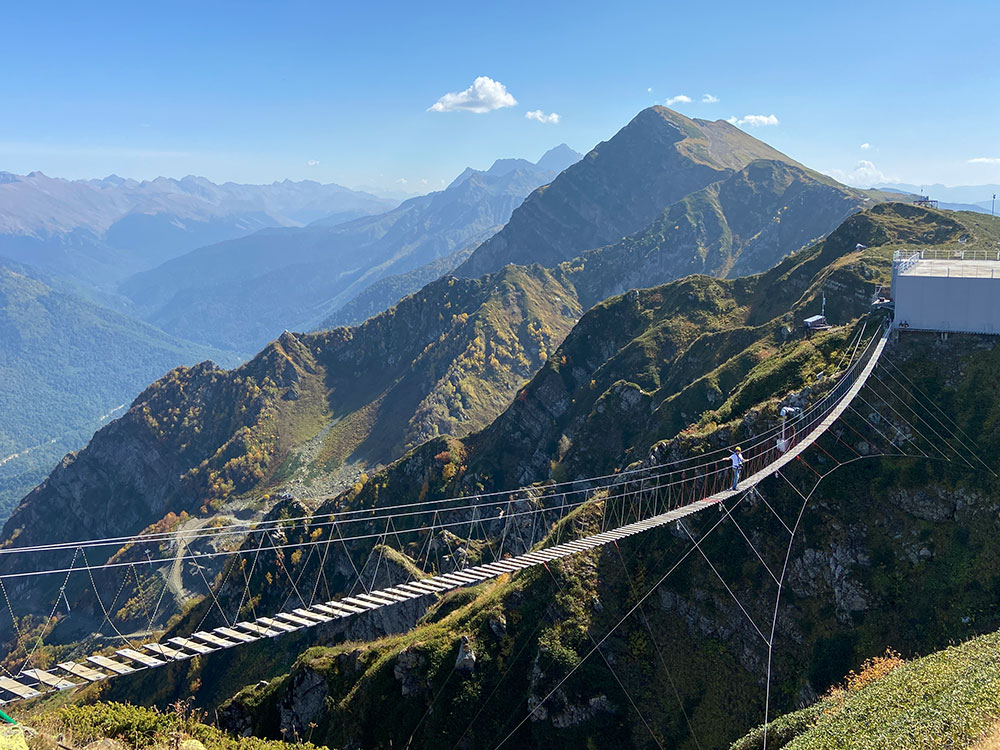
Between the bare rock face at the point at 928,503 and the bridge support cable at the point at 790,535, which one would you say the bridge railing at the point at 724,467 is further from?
the bare rock face at the point at 928,503

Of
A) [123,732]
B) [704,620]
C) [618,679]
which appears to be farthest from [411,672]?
[704,620]

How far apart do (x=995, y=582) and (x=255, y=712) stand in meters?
50.1

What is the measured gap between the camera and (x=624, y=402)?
95.9 m

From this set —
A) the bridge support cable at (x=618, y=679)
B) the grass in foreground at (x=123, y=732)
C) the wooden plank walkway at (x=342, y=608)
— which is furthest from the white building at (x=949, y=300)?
the grass in foreground at (x=123, y=732)

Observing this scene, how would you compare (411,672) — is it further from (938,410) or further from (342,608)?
(938,410)

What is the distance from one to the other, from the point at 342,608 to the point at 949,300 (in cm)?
5033

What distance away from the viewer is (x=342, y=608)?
3631cm

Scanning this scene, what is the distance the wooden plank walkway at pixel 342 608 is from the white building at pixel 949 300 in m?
3.23

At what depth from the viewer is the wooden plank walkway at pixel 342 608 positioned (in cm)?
3012

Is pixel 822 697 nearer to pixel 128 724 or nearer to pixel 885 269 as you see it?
pixel 128 724

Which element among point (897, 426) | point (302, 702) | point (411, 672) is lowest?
point (302, 702)

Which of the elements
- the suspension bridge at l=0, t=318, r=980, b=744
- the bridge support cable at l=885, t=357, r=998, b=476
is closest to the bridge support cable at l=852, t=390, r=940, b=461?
the suspension bridge at l=0, t=318, r=980, b=744

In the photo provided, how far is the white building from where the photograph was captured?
49469 mm

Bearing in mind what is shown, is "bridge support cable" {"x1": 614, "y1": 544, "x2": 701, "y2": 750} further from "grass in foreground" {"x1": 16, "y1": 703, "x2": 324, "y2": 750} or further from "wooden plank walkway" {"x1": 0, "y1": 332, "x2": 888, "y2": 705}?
"grass in foreground" {"x1": 16, "y1": 703, "x2": 324, "y2": 750}
